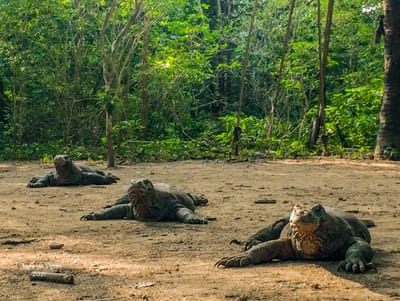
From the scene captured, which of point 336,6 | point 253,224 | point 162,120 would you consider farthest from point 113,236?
point 336,6

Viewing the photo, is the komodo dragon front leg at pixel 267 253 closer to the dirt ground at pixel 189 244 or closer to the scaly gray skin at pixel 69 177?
the dirt ground at pixel 189 244

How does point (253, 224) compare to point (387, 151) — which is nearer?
point (253, 224)

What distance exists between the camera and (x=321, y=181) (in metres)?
11.7

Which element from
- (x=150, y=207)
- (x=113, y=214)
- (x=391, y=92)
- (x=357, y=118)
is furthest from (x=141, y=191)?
(x=357, y=118)

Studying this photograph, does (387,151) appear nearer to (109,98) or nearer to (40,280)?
(109,98)

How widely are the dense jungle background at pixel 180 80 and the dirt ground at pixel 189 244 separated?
5.03m

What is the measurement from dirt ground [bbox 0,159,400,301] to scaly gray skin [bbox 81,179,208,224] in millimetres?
157

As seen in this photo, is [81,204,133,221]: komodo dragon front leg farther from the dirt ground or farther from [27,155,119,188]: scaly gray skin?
[27,155,119,188]: scaly gray skin

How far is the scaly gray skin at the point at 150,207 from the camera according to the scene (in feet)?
25.5

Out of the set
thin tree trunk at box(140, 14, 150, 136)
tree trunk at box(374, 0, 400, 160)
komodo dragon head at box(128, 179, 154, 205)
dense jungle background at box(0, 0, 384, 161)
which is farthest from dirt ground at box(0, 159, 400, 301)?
thin tree trunk at box(140, 14, 150, 136)

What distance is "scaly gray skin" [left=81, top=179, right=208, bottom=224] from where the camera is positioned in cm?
778

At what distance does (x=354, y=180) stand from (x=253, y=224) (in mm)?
4874

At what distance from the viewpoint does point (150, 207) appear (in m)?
7.88

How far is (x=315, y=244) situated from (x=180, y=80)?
54.1 ft
